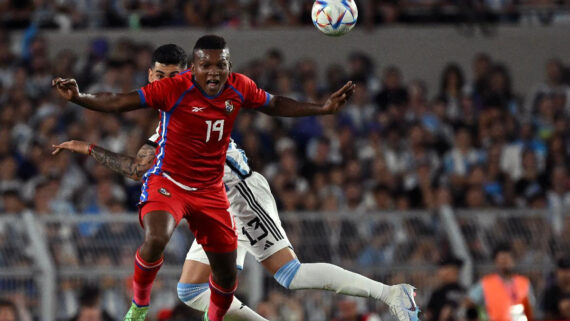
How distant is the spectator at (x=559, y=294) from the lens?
1130 cm

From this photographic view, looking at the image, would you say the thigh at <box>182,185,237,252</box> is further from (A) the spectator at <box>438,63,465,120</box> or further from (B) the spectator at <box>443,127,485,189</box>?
(A) the spectator at <box>438,63,465,120</box>

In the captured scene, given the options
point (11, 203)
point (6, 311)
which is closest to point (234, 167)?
point (6, 311)

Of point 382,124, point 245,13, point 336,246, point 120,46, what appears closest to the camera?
point 336,246

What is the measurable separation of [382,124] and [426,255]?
3.10m

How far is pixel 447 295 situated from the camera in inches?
448

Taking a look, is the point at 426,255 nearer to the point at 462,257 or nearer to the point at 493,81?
the point at 462,257

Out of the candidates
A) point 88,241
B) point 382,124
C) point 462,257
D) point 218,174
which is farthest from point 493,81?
point 218,174

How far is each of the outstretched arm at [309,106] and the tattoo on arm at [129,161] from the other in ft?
2.85

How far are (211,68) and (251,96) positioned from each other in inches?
16.7

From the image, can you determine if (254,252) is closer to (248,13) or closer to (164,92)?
(164,92)

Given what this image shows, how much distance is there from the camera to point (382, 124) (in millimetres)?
15086

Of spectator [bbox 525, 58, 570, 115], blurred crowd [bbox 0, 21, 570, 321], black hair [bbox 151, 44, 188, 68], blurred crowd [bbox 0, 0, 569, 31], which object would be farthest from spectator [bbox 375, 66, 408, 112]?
Result: black hair [bbox 151, 44, 188, 68]

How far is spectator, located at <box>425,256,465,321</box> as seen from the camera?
36.7 ft

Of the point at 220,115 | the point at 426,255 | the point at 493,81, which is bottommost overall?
the point at 426,255
